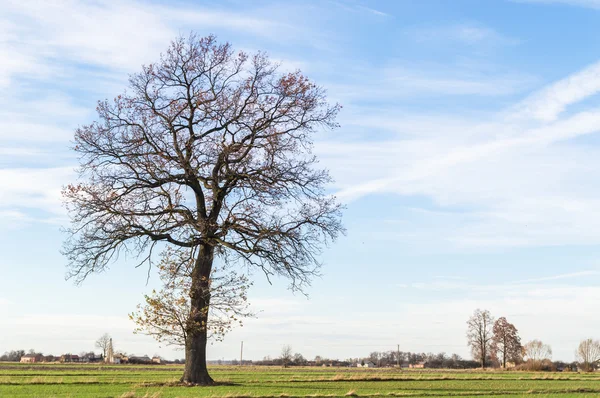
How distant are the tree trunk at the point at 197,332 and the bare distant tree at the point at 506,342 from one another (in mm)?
90658

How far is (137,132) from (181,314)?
897 cm

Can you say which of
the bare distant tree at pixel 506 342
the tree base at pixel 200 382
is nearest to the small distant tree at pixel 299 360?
the bare distant tree at pixel 506 342

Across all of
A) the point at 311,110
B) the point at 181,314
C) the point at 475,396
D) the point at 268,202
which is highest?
the point at 311,110

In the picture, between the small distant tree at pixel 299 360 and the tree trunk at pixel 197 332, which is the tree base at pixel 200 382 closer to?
the tree trunk at pixel 197 332

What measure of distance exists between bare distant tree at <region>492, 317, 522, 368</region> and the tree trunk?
90658 millimetres

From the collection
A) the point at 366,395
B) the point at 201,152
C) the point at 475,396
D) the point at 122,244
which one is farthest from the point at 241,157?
the point at 475,396

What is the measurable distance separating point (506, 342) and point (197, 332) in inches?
3642

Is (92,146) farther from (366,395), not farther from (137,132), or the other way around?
(366,395)

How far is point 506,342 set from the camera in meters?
113

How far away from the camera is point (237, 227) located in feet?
104

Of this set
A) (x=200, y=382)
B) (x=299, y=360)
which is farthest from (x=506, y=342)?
(x=200, y=382)

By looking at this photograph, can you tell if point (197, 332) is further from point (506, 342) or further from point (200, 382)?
point (506, 342)

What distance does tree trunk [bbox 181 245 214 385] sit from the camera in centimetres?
Result: 3036

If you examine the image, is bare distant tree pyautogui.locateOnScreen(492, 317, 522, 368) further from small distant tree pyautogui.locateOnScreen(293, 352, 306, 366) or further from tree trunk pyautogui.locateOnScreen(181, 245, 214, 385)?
tree trunk pyautogui.locateOnScreen(181, 245, 214, 385)
